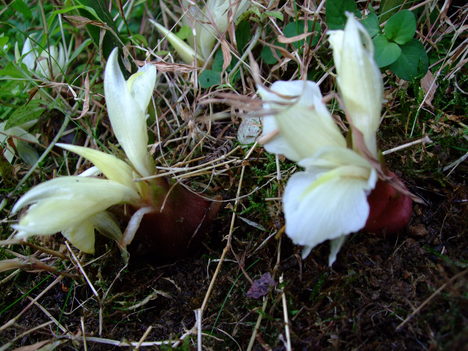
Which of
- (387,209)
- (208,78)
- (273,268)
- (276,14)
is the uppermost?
(276,14)

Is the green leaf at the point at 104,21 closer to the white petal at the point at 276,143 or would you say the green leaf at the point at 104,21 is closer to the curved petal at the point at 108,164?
the curved petal at the point at 108,164

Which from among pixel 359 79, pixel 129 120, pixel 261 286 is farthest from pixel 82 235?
pixel 359 79

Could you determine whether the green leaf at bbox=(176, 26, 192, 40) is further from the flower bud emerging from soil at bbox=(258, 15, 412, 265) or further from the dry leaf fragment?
the dry leaf fragment

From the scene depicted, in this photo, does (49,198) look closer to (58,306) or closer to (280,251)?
(58,306)

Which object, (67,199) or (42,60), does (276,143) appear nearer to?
(67,199)

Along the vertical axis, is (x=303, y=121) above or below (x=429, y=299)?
above

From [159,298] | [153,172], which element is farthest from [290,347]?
[153,172]

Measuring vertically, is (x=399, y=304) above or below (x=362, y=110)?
below
